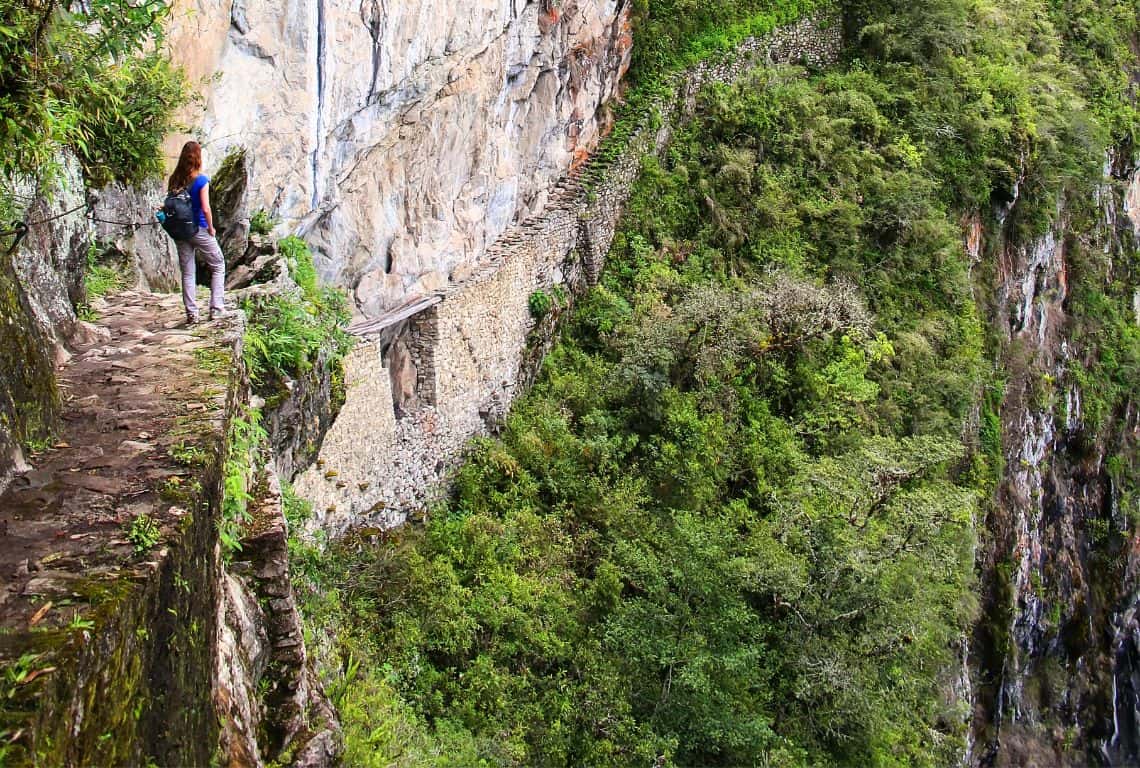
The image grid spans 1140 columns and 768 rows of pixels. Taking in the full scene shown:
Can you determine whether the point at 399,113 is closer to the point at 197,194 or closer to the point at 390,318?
the point at 390,318

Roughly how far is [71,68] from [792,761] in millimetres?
8313

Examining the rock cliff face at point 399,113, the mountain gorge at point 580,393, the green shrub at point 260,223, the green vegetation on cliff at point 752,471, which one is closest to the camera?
the mountain gorge at point 580,393

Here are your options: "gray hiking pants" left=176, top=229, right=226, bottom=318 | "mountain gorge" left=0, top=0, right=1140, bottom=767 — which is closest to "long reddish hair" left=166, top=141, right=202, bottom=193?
"gray hiking pants" left=176, top=229, right=226, bottom=318

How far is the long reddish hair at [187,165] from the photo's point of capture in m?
4.61

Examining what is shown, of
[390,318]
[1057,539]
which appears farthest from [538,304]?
[1057,539]

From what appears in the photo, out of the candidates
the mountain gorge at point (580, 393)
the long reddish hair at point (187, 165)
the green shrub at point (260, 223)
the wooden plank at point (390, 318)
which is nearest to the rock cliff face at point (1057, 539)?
the mountain gorge at point (580, 393)

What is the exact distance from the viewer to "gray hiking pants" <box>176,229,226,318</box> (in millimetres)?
4766

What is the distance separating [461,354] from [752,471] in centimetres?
414

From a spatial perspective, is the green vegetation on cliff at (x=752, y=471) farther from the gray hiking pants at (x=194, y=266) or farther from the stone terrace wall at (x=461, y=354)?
the gray hiking pants at (x=194, y=266)

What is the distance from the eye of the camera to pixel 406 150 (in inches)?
378

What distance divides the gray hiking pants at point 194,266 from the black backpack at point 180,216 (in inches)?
2.0

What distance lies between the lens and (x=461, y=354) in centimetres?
1116

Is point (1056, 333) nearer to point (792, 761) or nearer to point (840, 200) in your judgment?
point (840, 200)

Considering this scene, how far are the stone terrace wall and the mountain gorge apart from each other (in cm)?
6
